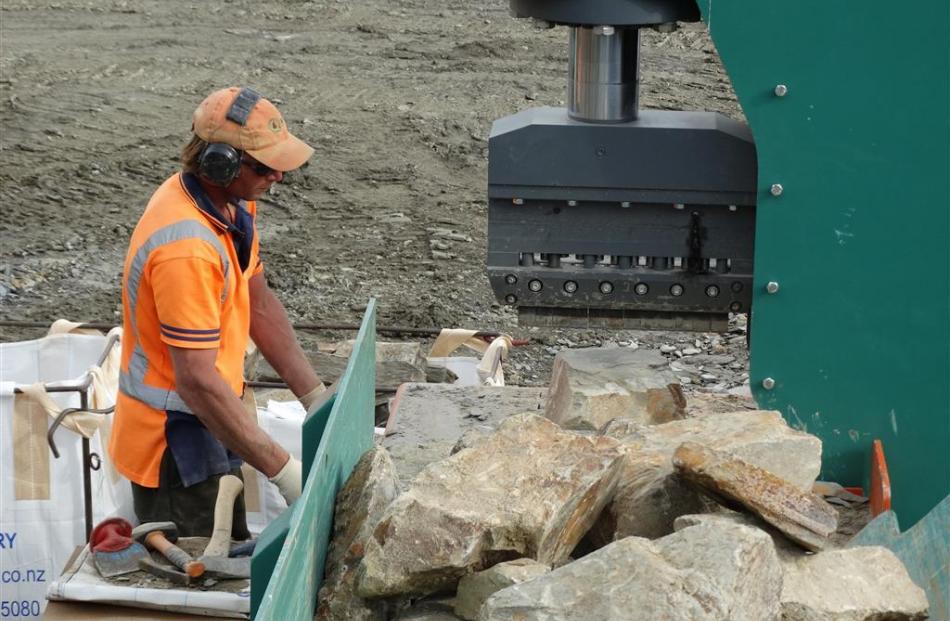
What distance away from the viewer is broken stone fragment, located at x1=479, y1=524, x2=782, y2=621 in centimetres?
224

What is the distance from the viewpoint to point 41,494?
4324 mm

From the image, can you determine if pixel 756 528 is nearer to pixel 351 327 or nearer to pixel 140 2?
pixel 351 327

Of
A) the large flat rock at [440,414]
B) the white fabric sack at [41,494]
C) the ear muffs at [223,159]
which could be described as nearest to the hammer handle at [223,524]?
the large flat rock at [440,414]

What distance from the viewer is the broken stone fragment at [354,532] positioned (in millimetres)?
2576

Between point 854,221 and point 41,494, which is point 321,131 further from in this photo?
point 854,221

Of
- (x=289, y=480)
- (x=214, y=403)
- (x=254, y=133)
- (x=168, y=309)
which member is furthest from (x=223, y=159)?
(x=289, y=480)

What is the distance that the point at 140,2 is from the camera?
13.1 m

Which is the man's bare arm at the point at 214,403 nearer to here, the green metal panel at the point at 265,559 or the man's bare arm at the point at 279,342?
the man's bare arm at the point at 279,342

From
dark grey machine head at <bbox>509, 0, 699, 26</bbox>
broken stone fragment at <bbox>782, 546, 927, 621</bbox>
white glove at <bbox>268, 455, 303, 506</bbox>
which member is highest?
dark grey machine head at <bbox>509, 0, 699, 26</bbox>

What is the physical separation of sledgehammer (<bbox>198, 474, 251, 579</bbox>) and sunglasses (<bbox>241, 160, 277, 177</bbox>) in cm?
84

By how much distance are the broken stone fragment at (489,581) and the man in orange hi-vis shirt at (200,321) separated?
110 centimetres

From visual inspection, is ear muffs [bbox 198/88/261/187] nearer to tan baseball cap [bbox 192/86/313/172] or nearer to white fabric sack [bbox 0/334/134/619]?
tan baseball cap [bbox 192/86/313/172]

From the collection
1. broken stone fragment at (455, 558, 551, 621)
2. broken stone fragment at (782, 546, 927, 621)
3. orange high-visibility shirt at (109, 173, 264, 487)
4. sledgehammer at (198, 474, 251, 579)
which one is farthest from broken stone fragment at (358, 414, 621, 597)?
orange high-visibility shirt at (109, 173, 264, 487)

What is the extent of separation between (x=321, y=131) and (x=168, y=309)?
708cm
